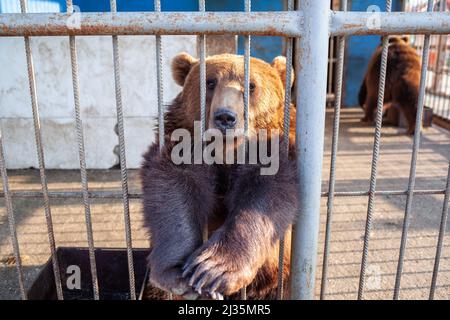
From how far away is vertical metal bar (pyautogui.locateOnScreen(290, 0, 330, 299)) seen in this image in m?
1.67

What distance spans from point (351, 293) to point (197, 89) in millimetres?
1685

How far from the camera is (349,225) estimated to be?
3818 millimetres

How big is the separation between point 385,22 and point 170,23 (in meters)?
0.87

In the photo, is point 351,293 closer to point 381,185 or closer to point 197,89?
point 197,89

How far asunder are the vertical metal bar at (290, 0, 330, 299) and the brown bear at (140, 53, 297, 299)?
0.27 ft

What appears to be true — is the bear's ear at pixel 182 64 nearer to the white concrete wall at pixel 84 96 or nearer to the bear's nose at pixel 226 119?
the bear's nose at pixel 226 119

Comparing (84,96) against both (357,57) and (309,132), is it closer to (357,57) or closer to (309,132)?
(309,132)

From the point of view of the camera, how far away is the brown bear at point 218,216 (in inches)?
66.2

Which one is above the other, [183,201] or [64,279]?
[183,201]

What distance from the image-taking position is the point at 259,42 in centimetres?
864

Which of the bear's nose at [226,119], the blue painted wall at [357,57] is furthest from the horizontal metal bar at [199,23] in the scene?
the blue painted wall at [357,57]

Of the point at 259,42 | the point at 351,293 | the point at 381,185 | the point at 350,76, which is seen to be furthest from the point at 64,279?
the point at 350,76

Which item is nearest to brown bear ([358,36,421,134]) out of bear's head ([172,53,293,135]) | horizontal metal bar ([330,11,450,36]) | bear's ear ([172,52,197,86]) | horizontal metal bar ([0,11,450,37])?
bear's head ([172,53,293,135])

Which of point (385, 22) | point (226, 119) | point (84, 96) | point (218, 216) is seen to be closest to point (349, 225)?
point (218, 216)
